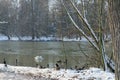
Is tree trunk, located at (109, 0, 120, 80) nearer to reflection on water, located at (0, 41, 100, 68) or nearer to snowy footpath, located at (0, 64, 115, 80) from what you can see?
snowy footpath, located at (0, 64, 115, 80)

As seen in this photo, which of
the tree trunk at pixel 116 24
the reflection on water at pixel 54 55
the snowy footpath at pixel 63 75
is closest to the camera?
the tree trunk at pixel 116 24

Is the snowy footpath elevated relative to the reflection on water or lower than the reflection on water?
elevated

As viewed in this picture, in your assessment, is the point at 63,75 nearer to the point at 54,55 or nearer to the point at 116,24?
the point at 116,24

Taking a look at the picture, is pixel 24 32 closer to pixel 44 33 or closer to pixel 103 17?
pixel 44 33

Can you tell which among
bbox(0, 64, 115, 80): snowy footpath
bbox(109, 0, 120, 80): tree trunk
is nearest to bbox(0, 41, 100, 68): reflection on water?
bbox(0, 64, 115, 80): snowy footpath

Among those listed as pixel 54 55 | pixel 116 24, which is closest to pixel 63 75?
pixel 116 24

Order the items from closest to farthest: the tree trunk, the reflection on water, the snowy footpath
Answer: the tree trunk
the snowy footpath
the reflection on water

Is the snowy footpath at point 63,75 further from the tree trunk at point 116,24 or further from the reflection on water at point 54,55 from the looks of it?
the tree trunk at point 116,24

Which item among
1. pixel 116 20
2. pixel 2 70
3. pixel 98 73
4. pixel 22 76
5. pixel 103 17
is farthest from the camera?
pixel 2 70

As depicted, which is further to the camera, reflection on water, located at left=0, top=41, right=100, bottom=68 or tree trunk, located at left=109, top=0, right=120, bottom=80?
reflection on water, located at left=0, top=41, right=100, bottom=68

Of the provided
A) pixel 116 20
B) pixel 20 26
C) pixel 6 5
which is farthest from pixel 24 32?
pixel 116 20

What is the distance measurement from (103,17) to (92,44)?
3.46 ft

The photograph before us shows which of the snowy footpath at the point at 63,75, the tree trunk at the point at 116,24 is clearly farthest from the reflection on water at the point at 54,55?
the tree trunk at the point at 116,24

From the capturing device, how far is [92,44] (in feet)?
38.2
